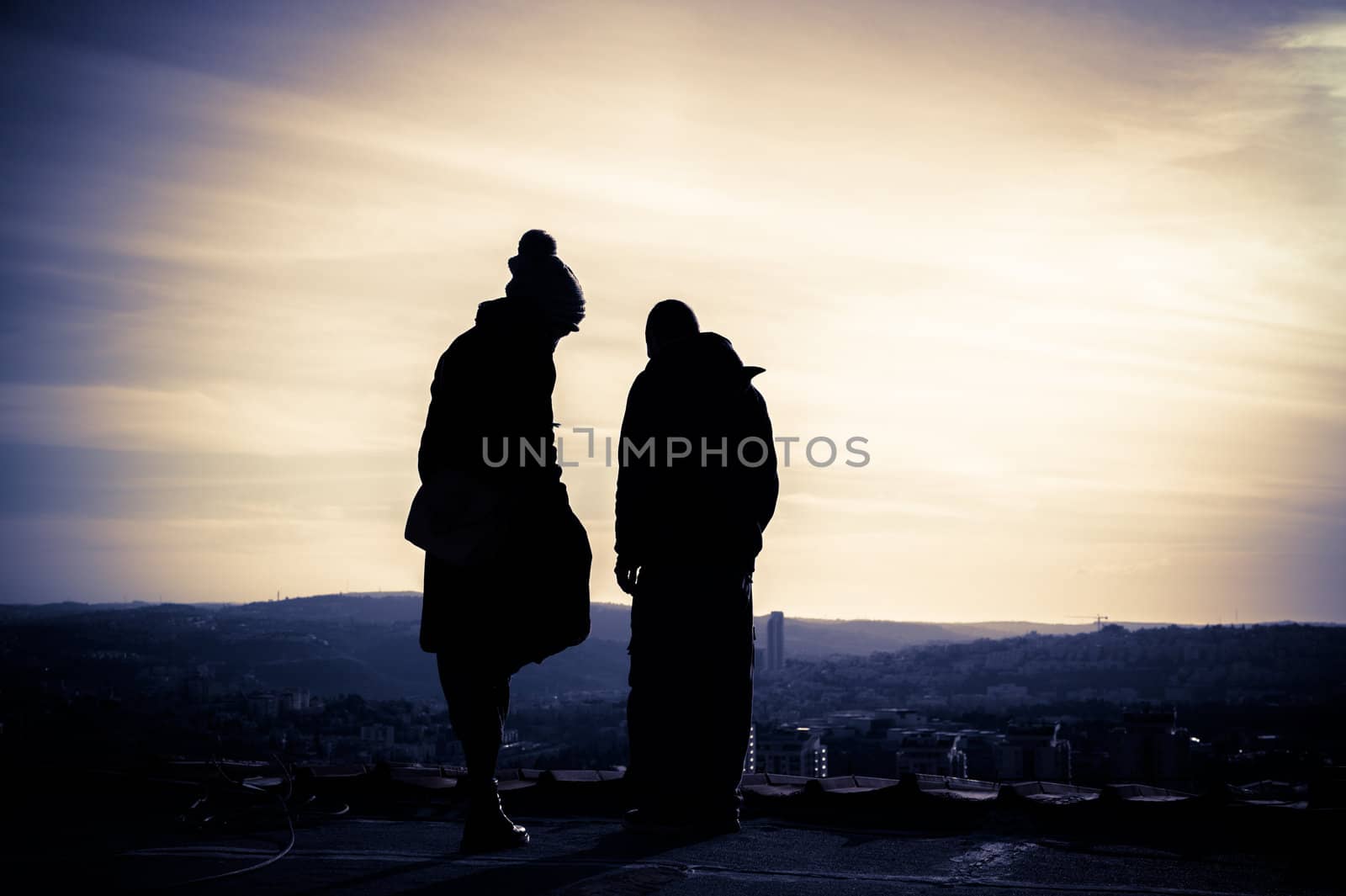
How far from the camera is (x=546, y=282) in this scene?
7.96 meters

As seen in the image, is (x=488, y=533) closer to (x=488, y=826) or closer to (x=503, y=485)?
(x=503, y=485)

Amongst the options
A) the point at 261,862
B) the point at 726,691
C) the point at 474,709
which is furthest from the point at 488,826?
the point at 726,691

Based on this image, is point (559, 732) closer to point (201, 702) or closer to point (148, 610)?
point (201, 702)

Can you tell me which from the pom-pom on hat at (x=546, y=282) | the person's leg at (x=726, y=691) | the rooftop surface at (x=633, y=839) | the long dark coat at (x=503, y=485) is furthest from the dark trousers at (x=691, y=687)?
the pom-pom on hat at (x=546, y=282)

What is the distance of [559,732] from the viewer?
29.7 meters

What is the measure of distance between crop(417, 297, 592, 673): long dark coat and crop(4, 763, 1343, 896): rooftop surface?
1.25 meters

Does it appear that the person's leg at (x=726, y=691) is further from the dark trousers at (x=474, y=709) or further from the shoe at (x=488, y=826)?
the dark trousers at (x=474, y=709)

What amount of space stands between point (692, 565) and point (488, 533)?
163 centimetres

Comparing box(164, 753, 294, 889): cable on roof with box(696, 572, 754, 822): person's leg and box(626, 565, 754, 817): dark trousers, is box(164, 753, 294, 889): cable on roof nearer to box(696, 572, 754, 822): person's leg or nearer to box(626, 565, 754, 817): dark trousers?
box(626, 565, 754, 817): dark trousers

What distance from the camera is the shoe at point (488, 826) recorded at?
297 inches

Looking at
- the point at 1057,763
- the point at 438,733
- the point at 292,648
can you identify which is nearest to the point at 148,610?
the point at 292,648

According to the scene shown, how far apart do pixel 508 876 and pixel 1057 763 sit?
11012mm

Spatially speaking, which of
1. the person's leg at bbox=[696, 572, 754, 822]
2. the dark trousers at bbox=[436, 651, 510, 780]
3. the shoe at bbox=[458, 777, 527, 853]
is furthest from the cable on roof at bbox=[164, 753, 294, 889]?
the person's leg at bbox=[696, 572, 754, 822]

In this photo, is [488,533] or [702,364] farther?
[702,364]
